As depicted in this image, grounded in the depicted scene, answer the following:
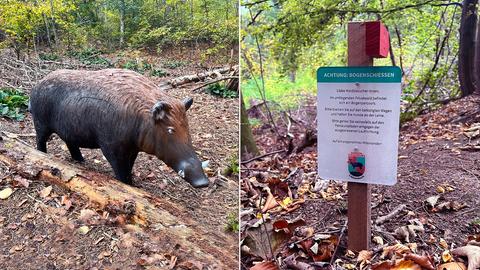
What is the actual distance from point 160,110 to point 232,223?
1.55 ft

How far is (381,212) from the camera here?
10.3 ft

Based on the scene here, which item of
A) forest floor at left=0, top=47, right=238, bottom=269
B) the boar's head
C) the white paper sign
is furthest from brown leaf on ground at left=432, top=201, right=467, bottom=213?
the boar's head

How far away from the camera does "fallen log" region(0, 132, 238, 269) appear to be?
1.44 metres

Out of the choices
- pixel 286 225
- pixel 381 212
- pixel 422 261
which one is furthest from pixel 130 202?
pixel 381 212

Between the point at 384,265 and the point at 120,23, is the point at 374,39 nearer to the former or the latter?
the point at 384,265

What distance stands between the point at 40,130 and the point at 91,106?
21cm

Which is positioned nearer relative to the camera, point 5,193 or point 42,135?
point 5,193

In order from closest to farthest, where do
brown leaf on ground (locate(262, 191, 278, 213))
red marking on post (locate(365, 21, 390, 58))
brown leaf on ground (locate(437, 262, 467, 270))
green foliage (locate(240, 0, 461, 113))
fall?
red marking on post (locate(365, 21, 390, 58)), brown leaf on ground (locate(437, 262, 467, 270)), brown leaf on ground (locate(262, 191, 278, 213)), green foliage (locate(240, 0, 461, 113))

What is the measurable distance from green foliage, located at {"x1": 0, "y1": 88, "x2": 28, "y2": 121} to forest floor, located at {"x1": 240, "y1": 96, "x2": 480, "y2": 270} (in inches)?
50.3

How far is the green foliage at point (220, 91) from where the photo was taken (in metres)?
1.61

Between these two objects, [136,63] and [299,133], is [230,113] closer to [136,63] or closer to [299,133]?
[136,63]

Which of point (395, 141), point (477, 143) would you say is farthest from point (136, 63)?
point (477, 143)

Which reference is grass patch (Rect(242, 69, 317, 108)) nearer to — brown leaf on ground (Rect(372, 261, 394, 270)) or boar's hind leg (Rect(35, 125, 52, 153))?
brown leaf on ground (Rect(372, 261, 394, 270))

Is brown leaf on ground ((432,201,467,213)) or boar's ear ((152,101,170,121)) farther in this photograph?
brown leaf on ground ((432,201,467,213))
